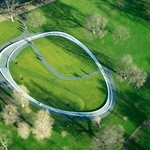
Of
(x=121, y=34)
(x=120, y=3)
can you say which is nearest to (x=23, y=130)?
(x=121, y=34)

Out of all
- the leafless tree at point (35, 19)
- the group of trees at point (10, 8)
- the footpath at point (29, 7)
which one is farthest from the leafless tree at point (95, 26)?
the group of trees at point (10, 8)

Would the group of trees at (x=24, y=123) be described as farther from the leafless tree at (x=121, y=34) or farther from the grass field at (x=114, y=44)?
the leafless tree at (x=121, y=34)

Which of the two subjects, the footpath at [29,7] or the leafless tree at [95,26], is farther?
the footpath at [29,7]

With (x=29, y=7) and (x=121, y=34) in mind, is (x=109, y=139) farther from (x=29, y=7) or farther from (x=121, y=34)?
(x=29, y=7)

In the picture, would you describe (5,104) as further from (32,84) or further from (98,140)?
(98,140)

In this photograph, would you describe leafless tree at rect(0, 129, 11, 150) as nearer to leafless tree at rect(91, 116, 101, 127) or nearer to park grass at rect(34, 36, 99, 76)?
leafless tree at rect(91, 116, 101, 127)

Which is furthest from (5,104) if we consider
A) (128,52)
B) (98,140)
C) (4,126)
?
(128,52)
